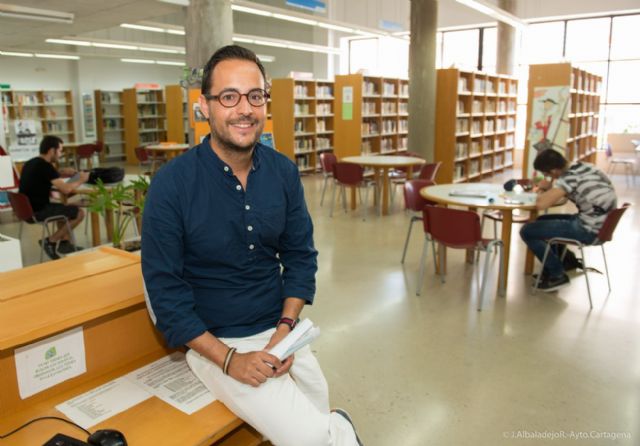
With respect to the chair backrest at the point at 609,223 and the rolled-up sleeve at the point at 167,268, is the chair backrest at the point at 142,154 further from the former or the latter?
the rolled-up sleeve at the point at 167,268

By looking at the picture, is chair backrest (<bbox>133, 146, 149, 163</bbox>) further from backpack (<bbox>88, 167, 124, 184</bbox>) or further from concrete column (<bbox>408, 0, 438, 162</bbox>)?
backpack (<bbox>88, 167, 124, 184</bbox>)

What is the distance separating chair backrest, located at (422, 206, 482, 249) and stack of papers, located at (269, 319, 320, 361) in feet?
8.11

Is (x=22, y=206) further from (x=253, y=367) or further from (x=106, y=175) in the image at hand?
(x=253, y=367)

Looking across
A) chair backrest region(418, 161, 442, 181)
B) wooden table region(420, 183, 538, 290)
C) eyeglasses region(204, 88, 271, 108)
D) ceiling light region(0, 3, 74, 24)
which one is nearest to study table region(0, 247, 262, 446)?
eyeglasses region(204, 88, 271, 108)

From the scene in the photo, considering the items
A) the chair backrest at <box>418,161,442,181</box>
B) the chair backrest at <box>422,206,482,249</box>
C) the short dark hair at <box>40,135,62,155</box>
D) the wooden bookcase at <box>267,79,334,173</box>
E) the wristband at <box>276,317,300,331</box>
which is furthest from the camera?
the wooden bookcase at <box>267,79,334,173</box>

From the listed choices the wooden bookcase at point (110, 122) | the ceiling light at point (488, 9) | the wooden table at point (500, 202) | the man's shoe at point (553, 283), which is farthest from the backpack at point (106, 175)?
the wooden bookcase at point (110, 122)

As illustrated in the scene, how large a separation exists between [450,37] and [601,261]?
35.6 ft

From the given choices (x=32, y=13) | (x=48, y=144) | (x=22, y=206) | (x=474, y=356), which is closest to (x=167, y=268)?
(x=474, y=356)

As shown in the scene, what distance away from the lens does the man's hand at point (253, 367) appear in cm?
155

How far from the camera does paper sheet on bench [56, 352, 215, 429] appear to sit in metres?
1.56

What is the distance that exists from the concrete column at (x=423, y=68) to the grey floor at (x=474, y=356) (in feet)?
14.4

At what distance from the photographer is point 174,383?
175 cm

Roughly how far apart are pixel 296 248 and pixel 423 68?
25.3 ft

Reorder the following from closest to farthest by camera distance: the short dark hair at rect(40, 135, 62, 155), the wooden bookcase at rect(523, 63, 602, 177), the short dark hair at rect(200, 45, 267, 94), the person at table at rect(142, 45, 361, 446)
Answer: the person at table at rect(142, 45, 361, 446), the short dark hair at rect(200, 45, 267, 94), the short dark hair at rect(40, 135, 62, 155), the wooden bookcase at rect(523, 63, 602, 177)
